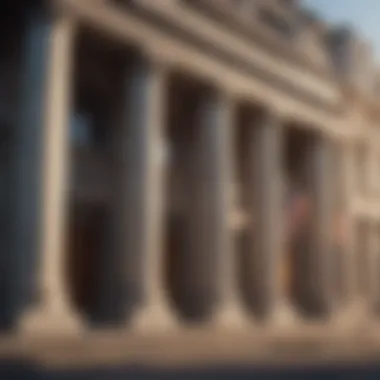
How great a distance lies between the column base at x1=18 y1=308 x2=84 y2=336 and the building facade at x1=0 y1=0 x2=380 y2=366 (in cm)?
4

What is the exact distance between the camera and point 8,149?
25016 millimetres

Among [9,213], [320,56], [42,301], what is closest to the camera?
[42,301]

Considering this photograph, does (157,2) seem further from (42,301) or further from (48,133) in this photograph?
(42,301)

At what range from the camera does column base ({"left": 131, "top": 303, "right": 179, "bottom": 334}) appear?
78.9 ft

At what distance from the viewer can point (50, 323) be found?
2052 centimetres

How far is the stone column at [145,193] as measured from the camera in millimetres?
24578

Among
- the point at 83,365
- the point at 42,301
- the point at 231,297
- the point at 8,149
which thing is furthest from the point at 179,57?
the point at 83,365

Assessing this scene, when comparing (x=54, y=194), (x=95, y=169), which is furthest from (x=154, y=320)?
(x=95, y=169)

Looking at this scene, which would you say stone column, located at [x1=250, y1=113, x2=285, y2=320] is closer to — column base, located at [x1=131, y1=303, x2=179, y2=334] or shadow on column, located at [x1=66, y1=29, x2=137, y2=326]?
shadow on column, located at [x1=66, y1=29, x2=137, y2=326]

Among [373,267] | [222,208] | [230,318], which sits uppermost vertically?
[222,208]

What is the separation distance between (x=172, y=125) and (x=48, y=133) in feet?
36.5

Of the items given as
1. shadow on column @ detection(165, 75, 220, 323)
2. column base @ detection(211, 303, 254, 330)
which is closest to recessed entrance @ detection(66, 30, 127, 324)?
shadow on column @ detection(165, 75, 220, 323)

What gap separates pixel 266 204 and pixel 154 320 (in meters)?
9.74

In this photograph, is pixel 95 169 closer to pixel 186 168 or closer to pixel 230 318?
pixel 186 168
